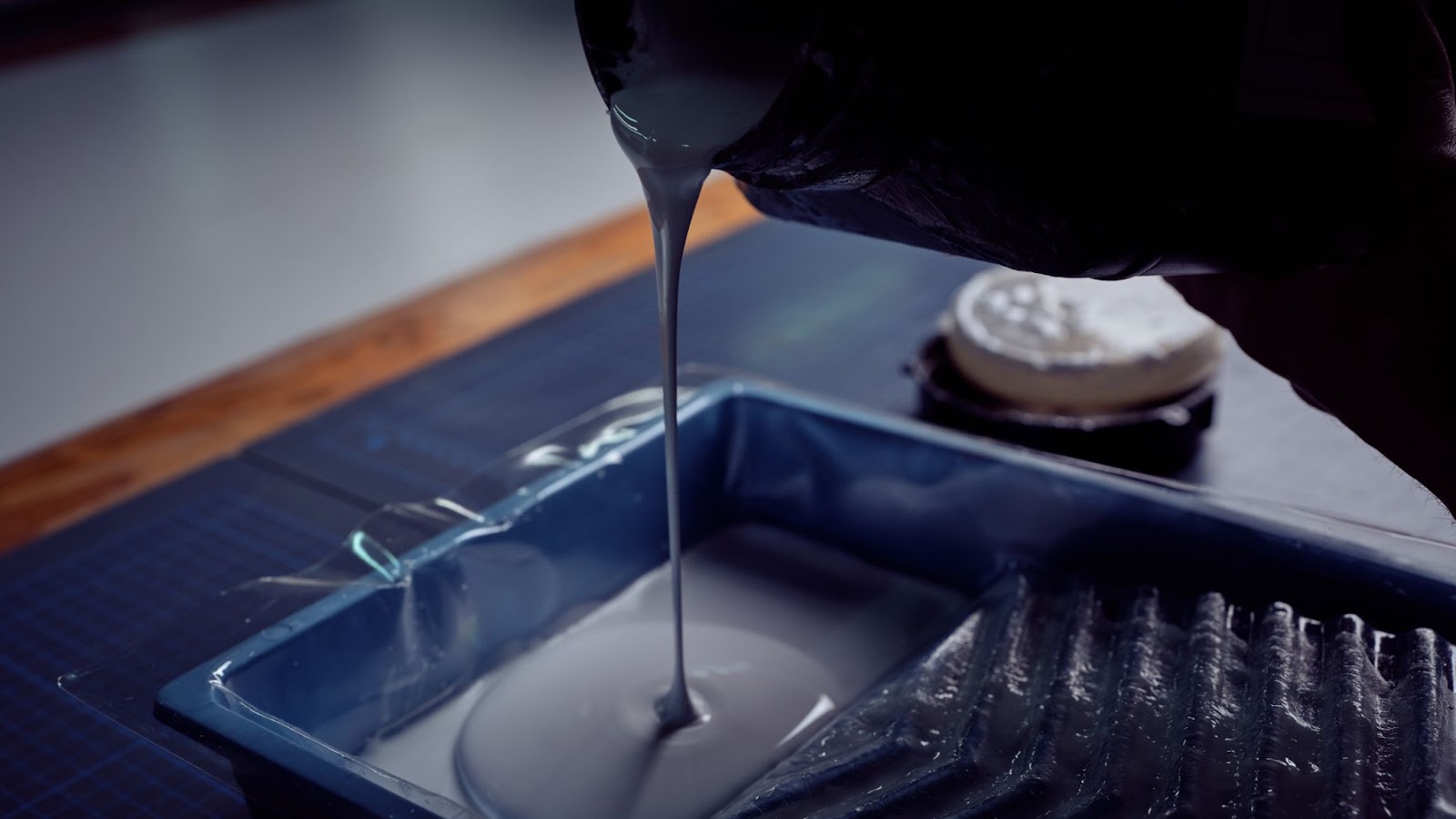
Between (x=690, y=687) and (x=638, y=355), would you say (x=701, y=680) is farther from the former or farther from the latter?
(x=638, y=355)

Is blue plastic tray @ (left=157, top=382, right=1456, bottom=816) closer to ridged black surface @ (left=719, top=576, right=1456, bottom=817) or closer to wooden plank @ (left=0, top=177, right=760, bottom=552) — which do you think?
ridged black surface @ (left=719, top=576, right=1456, bottom=817)

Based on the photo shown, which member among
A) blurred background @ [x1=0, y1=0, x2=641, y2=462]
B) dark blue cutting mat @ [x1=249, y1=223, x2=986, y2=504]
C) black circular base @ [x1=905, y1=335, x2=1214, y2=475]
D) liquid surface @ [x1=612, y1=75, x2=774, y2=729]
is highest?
liquid surface @ [x1=612, y1=75, x2=774, y2=729]

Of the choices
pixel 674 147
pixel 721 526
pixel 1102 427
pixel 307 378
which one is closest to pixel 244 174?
pixel 307 378

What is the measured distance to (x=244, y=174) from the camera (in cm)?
261

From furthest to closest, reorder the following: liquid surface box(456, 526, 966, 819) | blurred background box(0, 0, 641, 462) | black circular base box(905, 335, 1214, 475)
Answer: blurred background box(0, 0, 641, 462) < black circular base box(905, 335, 1214, 475) < liquid surface box(456, 526, 966, 819)

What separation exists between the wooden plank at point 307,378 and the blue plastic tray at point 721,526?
1.25ft

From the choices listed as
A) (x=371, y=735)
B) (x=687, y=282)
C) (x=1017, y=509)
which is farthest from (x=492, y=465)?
(x=687, y=282)

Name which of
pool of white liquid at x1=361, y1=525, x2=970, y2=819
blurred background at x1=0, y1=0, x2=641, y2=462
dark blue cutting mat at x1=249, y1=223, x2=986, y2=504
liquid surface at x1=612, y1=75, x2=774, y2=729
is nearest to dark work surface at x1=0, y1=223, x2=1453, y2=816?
dark blue cutting mat at x1=249, y1=223, x2=986, y2=504

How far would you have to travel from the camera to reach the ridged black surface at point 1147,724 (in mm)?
583

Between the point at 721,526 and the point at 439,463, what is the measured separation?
0.23m

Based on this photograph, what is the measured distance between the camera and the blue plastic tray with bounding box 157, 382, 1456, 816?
63 centimetres

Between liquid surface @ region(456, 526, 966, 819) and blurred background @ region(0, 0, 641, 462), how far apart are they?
0.73 metres

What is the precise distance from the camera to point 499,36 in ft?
12.9

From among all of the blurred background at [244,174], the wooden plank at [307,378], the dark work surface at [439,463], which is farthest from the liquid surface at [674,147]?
the blurred background at [244,174]
